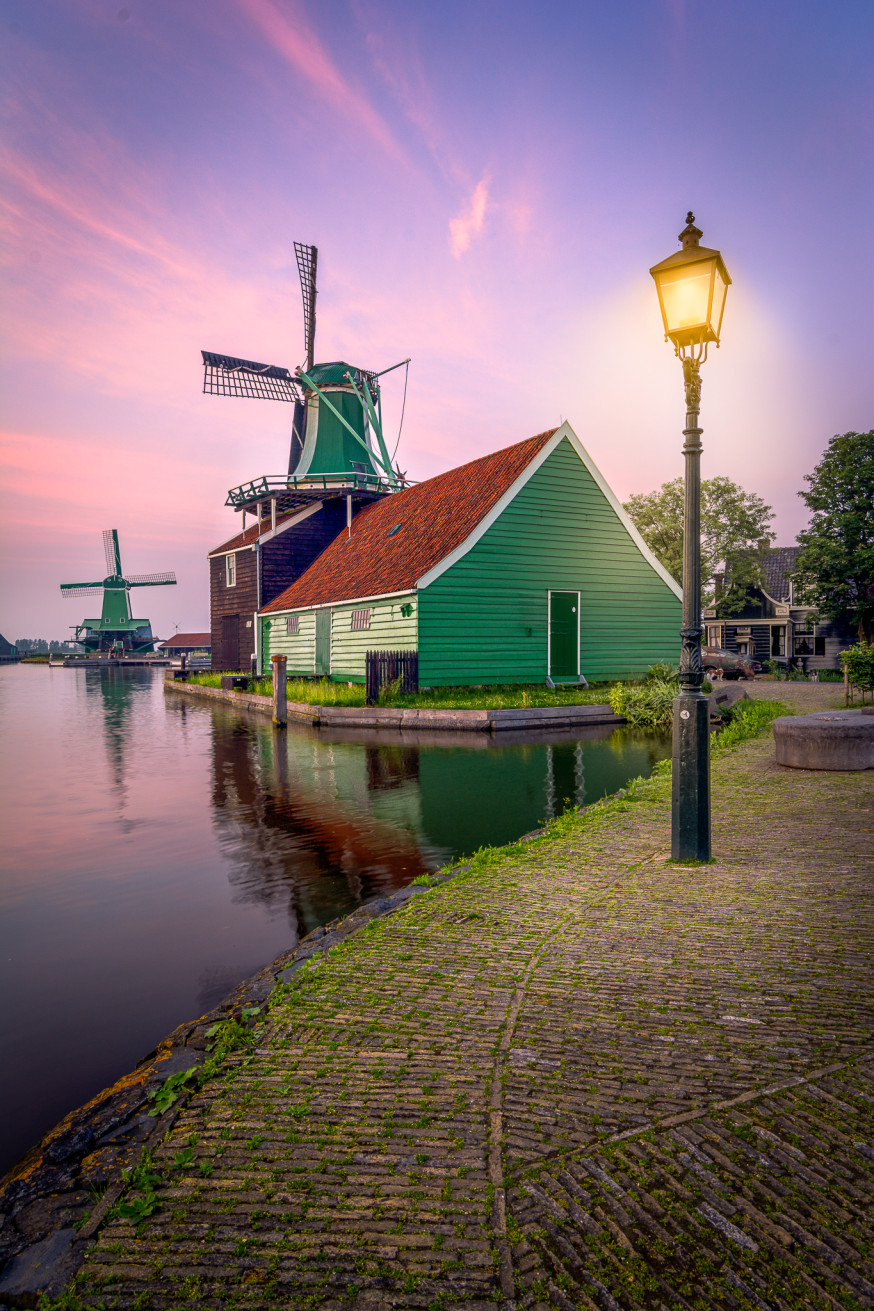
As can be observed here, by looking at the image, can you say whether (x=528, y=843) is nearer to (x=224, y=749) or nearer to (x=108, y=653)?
(x=224, y=749)

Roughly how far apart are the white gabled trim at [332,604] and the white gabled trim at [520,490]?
0.96 m

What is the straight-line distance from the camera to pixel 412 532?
23.5m

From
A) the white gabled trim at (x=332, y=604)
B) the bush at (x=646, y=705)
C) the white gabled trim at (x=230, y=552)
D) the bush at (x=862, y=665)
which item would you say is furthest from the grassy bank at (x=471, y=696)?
the white gabled trim at (x=230, y=552)

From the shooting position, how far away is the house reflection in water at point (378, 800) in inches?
251

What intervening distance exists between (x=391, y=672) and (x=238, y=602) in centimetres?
1843

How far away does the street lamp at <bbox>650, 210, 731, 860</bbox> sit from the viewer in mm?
5414

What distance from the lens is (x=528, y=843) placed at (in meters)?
6.45

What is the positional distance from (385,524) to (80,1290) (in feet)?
85.8

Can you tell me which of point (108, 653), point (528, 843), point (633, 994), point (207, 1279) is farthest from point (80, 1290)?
point (108, 653)

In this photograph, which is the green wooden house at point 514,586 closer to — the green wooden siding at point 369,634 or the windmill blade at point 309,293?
the green wooden siding at point 369,634

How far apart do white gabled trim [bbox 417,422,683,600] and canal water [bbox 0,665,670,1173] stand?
5548 millimetres

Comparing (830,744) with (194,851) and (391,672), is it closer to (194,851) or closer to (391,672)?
(194,851)

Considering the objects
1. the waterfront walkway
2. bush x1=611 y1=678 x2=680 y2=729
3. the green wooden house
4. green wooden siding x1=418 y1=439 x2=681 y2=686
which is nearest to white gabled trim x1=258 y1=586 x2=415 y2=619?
the green wooden house

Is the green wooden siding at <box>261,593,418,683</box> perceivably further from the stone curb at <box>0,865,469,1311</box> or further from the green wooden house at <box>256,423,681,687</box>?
the stone curb at <box>0,865,469,1311</box>
